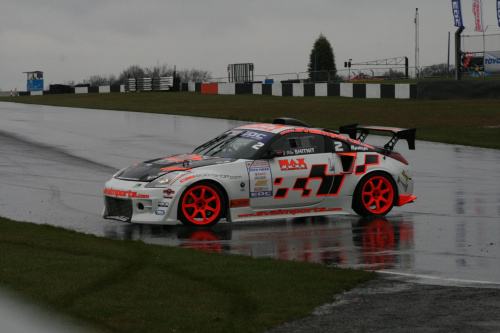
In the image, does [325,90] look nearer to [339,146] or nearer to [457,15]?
[457,15]

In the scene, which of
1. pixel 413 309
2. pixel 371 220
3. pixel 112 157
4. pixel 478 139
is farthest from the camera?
pixel 478 139

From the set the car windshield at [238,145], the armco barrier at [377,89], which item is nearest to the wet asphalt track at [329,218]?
the car windshield at [238,145]

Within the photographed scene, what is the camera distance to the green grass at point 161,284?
20.2 feet

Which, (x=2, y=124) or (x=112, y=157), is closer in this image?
(x=112, y=157)

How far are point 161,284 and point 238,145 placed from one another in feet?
15.9

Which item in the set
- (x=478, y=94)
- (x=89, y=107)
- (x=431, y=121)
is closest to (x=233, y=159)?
(x=431, y=121)

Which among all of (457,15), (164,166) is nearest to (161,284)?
(164,166)

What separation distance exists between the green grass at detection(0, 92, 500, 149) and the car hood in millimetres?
12828

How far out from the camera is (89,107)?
39594mm

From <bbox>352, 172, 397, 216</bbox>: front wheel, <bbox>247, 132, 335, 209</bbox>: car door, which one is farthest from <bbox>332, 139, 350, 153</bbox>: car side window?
<bbox>352, 172, 397, 216</bbox>: front wheel

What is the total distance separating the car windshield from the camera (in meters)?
11.6

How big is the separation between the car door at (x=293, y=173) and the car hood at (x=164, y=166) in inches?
19.7

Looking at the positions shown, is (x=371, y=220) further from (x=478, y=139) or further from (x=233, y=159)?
(x=478, y=139)

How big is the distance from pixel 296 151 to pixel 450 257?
3223 millimetres
